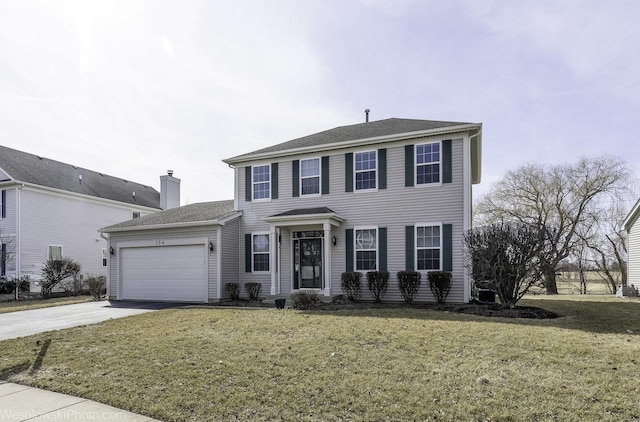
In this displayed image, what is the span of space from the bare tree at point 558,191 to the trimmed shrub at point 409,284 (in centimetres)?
1314

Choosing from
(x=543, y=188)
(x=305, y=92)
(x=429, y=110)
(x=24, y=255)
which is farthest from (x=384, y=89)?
(x=24, y=255)

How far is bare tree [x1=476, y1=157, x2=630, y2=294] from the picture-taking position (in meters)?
23.2

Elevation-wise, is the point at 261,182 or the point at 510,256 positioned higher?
the point at 261,182

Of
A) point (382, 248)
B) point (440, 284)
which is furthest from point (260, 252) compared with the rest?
point (440, 284)

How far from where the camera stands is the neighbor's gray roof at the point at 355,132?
1335 cm

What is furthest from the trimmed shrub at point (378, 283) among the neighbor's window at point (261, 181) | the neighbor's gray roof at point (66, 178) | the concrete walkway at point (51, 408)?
the neighbor's gray roof at point (66, 178)

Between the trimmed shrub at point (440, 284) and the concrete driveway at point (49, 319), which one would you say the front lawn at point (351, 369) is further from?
the trimmed shrub at point (440, 284)

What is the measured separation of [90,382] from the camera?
4.88 metres

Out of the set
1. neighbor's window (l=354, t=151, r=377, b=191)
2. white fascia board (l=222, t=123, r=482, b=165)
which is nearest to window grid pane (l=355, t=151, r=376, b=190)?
neighbor's window (l=354, t=151, r=377, b=191)

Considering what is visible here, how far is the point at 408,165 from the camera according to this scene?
13062mm

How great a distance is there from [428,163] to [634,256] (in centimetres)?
1184

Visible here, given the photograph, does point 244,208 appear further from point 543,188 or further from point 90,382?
point 543,188

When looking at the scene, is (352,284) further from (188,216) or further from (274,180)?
(188,216)

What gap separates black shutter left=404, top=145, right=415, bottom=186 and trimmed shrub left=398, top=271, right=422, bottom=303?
2.98 metres
